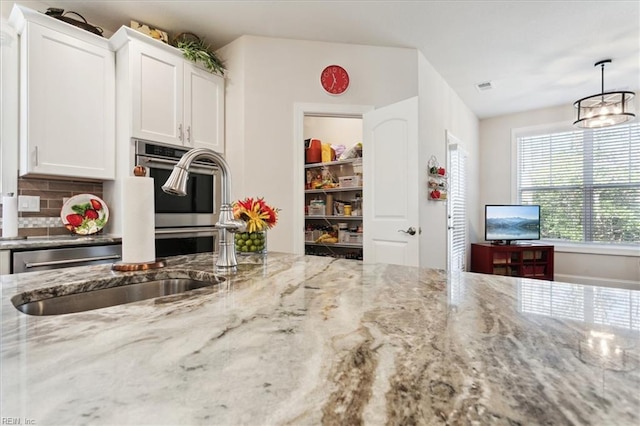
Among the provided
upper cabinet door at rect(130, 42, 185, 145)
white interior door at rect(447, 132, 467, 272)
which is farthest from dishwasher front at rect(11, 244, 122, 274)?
white interior door at rect(447, 132, 467, 272)

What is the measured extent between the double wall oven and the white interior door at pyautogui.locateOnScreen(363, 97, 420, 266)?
141 centimetres

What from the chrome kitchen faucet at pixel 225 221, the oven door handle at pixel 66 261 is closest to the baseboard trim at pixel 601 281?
the chrome kitchen faucet at pixel 225 221

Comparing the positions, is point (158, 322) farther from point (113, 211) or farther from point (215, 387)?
point (113, 211)

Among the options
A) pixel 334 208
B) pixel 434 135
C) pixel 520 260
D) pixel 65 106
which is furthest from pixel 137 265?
pixel 520 260

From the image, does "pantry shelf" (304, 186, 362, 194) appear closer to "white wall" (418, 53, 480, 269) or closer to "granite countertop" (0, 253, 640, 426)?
"white wall" (418, 53, 480, 269)

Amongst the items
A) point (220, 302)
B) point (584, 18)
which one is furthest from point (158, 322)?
point (584, 18)

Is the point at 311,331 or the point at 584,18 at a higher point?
the point at 584,18

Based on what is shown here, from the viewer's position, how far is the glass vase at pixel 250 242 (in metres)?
1.45

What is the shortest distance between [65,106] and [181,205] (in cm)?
102

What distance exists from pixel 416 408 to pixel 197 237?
2.74 metres

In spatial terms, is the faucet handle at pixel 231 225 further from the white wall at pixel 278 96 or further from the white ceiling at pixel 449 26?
the white ceiling at pixel 449 26

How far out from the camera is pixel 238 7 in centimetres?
251

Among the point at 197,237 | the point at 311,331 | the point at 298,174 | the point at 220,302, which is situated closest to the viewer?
the point at 311,331

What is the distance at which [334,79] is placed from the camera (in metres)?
3.04
